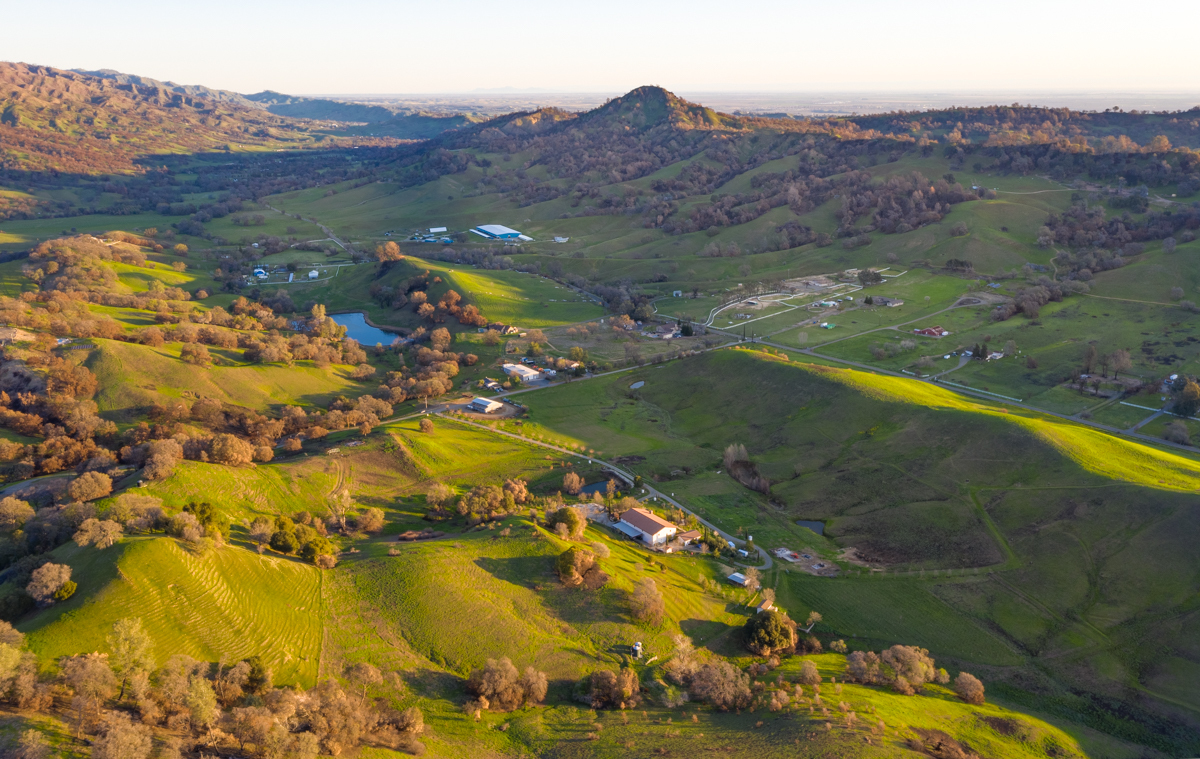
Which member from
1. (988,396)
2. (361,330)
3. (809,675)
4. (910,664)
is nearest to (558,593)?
(809,675)

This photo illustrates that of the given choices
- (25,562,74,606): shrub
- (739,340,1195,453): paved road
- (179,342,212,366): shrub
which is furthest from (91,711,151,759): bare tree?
(739,340,1195,453): paved road

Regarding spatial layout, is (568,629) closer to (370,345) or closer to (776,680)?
(776,680)

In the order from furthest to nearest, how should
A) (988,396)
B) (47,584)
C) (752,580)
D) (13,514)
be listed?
1. (988,396)
2. (752,580)
3. (13,514)
4. (47,584)

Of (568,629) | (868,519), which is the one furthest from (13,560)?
(868,519)

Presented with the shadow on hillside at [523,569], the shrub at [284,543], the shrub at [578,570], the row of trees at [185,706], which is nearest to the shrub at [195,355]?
the shrub at [284,543]

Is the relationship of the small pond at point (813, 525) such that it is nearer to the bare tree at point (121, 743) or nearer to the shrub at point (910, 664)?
the shrub at point (910, 664)

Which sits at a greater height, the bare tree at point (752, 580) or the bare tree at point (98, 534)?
the bare tree at point (98, 534)

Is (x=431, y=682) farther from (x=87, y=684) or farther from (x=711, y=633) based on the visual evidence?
(x=711, y=633)
